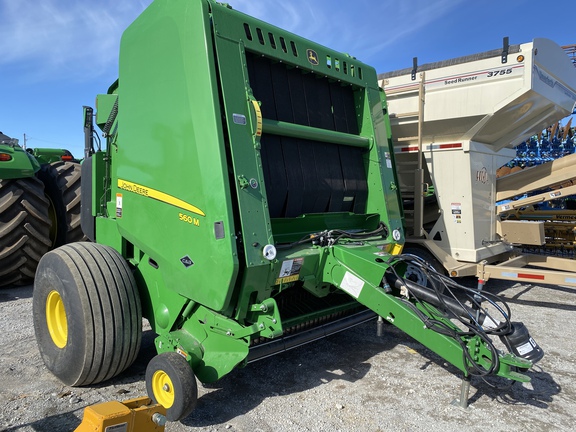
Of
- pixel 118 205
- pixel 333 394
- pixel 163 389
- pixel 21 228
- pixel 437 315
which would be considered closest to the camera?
pixel 163 389

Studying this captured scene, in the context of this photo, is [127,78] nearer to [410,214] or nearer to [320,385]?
[320,385]

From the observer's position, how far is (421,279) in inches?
163

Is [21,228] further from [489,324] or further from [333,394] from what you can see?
[489,324]

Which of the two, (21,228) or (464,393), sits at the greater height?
(21,228)

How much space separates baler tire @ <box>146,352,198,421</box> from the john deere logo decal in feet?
7.87

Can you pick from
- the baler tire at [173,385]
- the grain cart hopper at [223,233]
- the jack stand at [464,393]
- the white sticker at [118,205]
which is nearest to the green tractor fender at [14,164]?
the grain cart hopper at [223,233]

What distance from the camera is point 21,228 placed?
525 cm

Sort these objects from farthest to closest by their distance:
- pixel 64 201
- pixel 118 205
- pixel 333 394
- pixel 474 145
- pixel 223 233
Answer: pixel 64 201, pixel 474 145, pixel 118 205, pixel 333 394, pixel 223 233

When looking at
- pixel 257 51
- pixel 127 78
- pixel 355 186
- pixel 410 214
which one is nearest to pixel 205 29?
pixel 257 51

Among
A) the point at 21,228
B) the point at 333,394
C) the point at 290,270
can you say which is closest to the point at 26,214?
the point at 21,228

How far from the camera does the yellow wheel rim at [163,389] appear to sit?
2.75 m

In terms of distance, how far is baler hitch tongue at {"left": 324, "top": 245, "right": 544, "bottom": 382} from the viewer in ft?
8.77

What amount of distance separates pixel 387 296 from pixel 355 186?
4.24ft

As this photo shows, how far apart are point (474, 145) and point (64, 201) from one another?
17.6ft
